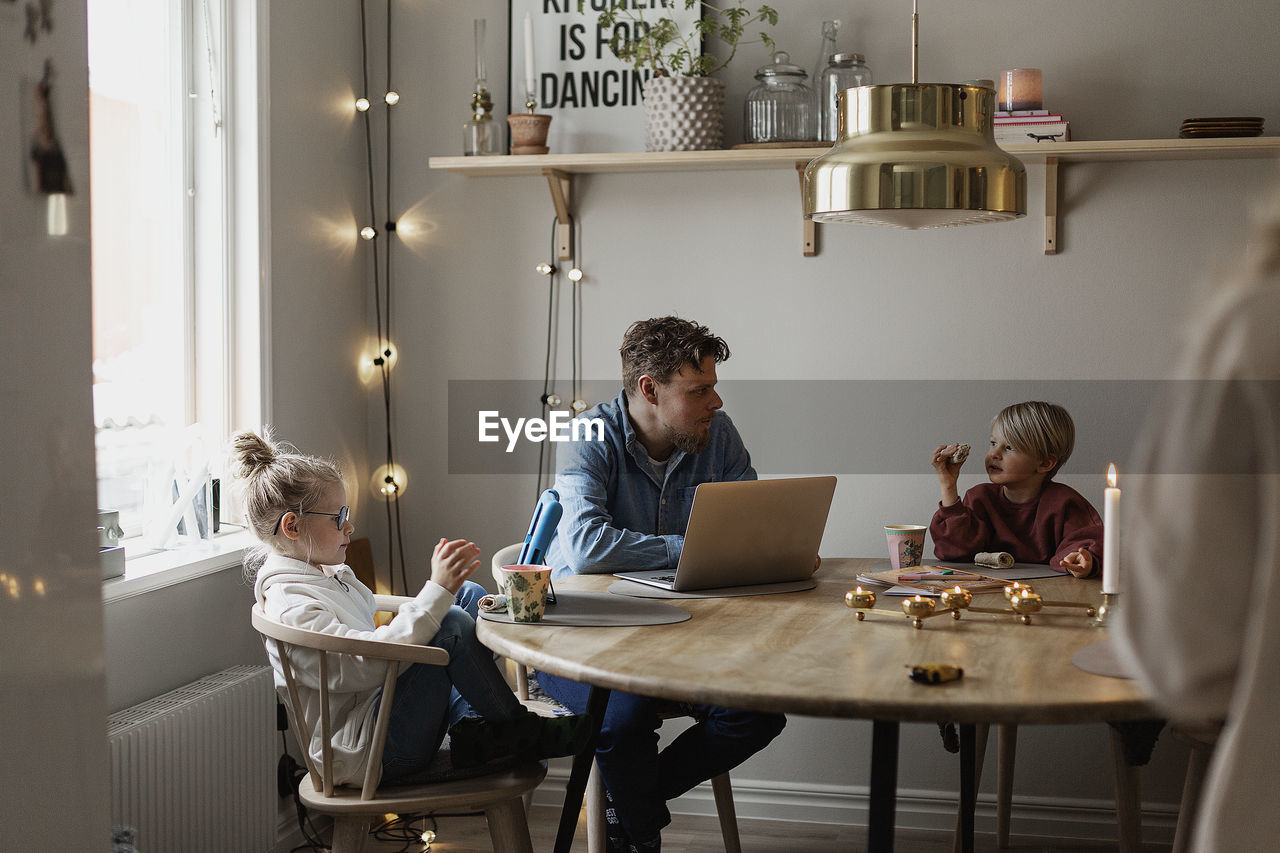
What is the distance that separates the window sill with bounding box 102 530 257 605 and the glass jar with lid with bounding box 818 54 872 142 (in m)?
1.68

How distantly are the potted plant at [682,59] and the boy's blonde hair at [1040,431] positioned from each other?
1.01 metres

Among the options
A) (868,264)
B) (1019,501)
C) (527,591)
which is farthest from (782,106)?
(527,591)

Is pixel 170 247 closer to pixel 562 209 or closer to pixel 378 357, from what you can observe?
pixel 378 357

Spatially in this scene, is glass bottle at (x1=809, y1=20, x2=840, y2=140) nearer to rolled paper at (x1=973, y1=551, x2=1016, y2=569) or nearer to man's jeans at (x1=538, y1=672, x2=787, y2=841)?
rolled paper at (x1=973, y1=551, x2=1016, y2=569)

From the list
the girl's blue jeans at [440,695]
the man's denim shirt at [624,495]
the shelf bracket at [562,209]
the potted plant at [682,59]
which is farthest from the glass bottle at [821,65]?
the girl's blue jeans at [440,695]

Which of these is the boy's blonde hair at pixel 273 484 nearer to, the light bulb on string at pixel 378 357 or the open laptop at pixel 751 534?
the open laptop at pixel 751 534

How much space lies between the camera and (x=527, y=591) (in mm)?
1858

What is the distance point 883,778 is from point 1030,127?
1775 mm

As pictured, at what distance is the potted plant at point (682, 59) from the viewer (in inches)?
115

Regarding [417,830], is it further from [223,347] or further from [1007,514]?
[1007,514]

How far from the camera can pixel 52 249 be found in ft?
4.78

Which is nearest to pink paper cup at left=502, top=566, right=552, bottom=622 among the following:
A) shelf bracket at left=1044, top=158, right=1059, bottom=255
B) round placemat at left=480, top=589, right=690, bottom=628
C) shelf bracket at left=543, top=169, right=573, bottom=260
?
round placemat at left=480, top=589, right=690, bottom=628

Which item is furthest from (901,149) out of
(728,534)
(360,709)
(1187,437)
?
(360,709)

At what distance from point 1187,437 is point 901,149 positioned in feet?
2.83
